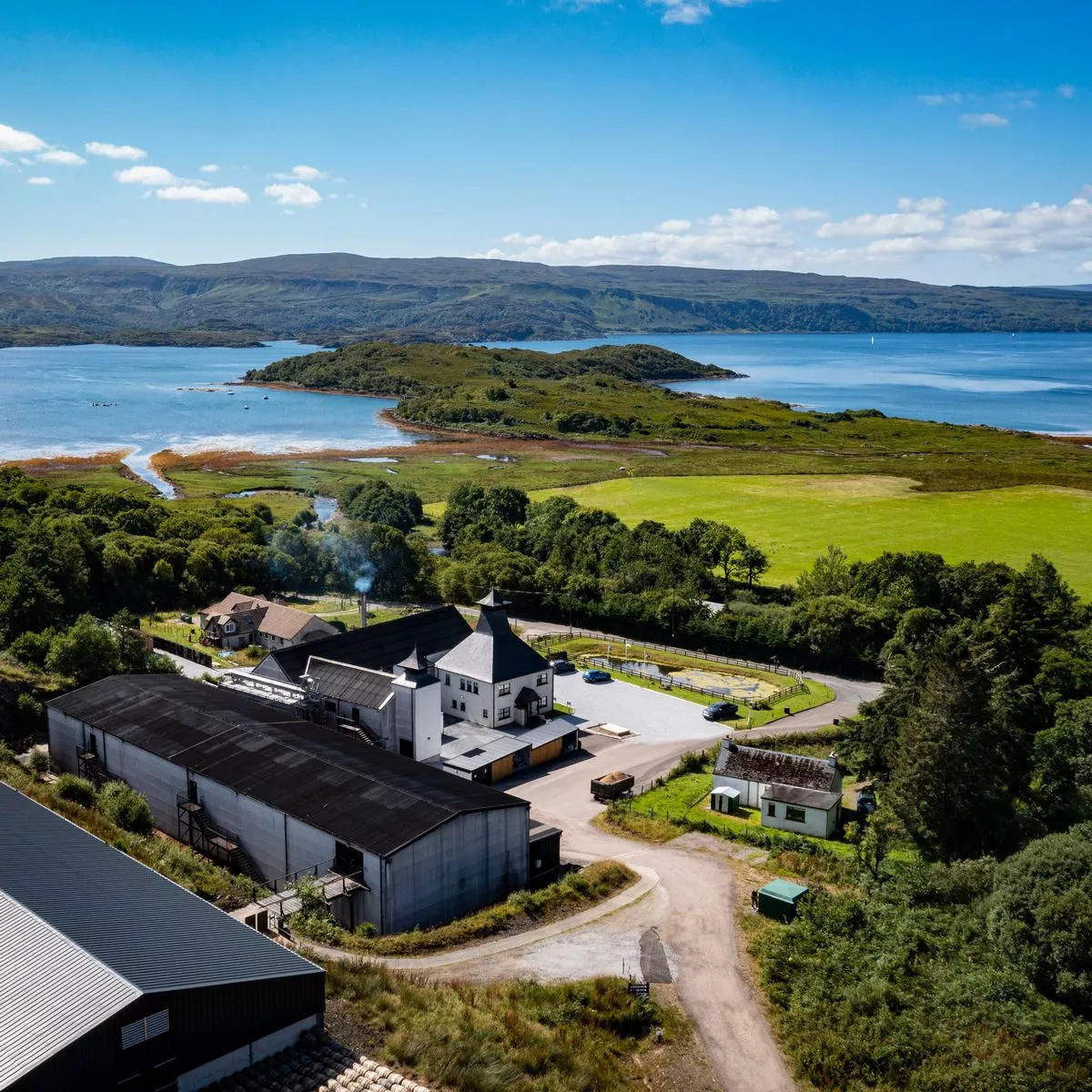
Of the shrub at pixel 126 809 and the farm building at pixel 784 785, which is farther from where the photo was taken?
the farm building at pixel 784 785

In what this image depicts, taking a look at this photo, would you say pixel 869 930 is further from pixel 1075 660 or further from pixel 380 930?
pixel 1075 660

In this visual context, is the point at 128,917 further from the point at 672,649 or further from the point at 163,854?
the point at 672,649

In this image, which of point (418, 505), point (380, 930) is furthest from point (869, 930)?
point (418, 505)

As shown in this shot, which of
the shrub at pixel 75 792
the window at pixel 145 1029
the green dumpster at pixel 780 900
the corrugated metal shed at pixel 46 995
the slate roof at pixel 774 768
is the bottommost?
the slate roof at pixel 774 768

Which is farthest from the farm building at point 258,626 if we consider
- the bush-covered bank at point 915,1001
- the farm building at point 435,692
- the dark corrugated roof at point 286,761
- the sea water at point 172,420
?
the sea water at point 172,420

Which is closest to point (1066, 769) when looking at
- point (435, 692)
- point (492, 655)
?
point (492, 655)

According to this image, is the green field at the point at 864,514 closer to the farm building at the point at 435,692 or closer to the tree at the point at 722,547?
the tree at the point at 722,547

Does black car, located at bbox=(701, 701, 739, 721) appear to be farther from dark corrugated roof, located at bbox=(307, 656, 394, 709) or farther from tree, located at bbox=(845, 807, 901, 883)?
dark corrugated roof, located at bbox=(307, 656, 394, 709)
